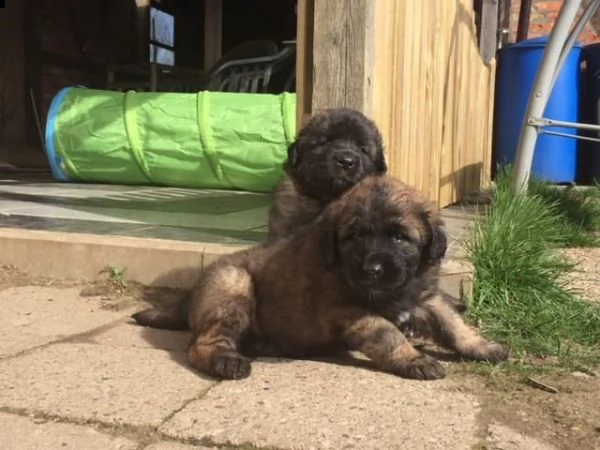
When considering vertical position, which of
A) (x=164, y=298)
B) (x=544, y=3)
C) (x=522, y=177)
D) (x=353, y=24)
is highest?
(x=544, y=3)

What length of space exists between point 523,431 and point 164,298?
211 centimetres

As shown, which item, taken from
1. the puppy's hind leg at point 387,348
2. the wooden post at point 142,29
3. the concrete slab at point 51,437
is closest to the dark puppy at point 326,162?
the puppy's hind leg at point 387,348

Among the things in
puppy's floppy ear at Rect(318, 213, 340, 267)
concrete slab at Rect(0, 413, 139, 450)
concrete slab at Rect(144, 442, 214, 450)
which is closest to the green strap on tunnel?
puppy's floppy ear at Rect(318, 213, 340, 267)

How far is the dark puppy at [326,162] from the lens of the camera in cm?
356

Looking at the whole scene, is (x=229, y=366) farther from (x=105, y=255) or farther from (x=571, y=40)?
(x=571, y=40)

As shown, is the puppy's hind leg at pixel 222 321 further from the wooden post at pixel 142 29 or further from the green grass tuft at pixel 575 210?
the wooden post at pixel 142 29

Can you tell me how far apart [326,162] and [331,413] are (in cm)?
156

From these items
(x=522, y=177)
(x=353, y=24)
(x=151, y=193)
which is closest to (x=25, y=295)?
(x=353, y=24)

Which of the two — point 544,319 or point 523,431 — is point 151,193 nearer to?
point 544,319

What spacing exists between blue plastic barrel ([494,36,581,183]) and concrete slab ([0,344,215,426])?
17.3 ft

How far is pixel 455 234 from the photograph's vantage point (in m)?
4.35

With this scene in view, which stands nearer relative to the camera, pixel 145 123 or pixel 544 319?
pixel 544 319

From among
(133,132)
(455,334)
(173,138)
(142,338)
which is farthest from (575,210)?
(133,132)

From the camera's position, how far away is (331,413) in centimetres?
225
